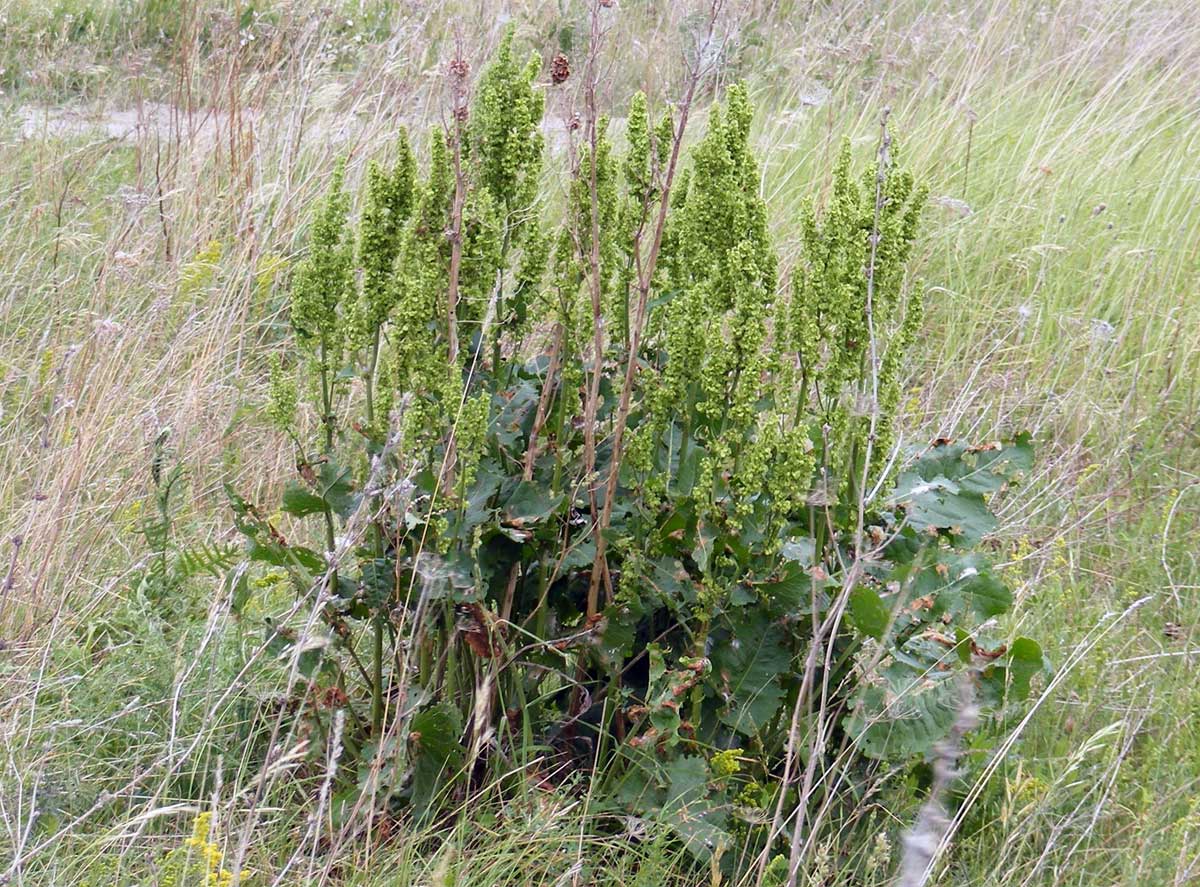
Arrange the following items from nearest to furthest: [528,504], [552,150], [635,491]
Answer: [528,504] → [635,491] → [552,150]

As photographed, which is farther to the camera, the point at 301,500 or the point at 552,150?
the point at 552,150

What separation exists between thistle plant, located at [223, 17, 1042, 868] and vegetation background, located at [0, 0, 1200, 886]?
0.18m

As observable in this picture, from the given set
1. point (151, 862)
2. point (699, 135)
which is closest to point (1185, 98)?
point (699, 135)

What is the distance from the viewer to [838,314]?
213 centimetres

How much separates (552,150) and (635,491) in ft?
11.6

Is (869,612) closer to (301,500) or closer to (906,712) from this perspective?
(906,712)

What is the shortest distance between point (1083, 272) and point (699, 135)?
1.90m

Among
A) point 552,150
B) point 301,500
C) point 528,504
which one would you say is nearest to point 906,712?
point 528,504

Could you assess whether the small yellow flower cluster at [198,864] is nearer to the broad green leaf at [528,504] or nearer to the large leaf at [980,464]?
the broad green leaf at [528,504]

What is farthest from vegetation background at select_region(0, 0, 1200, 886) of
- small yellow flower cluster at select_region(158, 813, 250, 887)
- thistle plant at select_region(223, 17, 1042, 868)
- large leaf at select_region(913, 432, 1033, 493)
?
large leaf at select_region(913, 432, 1033, 493)

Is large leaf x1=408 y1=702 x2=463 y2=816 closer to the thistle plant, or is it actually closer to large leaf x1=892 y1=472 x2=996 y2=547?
the thistle plant

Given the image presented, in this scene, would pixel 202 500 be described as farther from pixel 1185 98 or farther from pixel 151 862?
pixel 1185 98

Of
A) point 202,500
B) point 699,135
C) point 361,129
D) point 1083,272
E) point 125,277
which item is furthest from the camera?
point 699,135

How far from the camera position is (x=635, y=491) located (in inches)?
90.9
